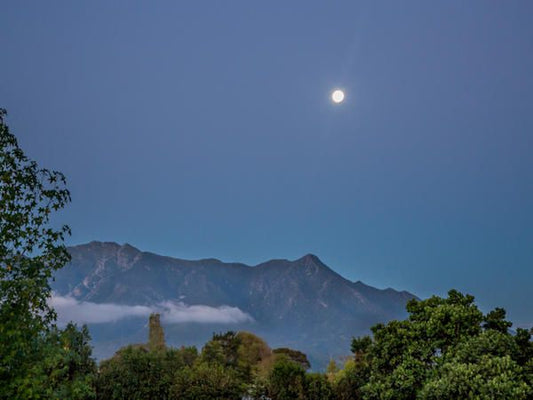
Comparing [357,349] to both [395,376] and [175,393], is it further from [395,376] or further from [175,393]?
[175,393]

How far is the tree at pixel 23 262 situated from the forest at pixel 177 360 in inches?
1.2

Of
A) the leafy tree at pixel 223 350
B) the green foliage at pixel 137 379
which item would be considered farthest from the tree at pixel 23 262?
the leafy tree at pixel 223 350

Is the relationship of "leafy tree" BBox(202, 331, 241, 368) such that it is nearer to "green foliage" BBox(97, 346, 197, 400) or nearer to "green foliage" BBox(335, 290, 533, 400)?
"green foliage" BBox(97, 346, 197, 400)

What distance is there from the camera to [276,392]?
1185 inches

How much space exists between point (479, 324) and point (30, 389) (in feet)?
67.3

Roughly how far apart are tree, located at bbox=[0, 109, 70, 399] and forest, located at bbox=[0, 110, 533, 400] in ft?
0.10

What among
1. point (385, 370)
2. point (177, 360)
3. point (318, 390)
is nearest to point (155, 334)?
point (177, 360)

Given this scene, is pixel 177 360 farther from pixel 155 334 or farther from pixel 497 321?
pixel 155 334

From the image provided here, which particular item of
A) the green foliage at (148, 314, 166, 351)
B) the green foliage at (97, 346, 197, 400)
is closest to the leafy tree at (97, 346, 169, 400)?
the green foliage at (97, 346, 197, 400)

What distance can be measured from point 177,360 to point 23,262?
27123 millimetres

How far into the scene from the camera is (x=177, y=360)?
37.1 metres

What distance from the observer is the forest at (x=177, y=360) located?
12.4 meters

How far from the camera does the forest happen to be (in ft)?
40.7

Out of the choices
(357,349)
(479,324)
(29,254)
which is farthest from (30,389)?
(357,349)
